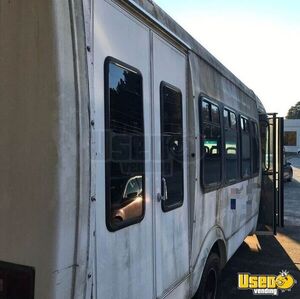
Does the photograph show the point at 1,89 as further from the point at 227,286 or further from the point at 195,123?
the point at 227,286

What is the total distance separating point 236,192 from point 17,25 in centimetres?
418

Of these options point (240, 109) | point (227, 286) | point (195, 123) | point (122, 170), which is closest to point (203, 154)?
point (195, 123)

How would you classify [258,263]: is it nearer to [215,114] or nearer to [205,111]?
[215,114]

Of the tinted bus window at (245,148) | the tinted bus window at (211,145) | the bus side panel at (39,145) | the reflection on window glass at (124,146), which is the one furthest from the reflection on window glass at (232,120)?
the bus side panel at (39,145)

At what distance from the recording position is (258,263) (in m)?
7.27

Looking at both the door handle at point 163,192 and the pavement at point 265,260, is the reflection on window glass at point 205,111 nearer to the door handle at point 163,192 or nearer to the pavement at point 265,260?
the door handle at point 163,192

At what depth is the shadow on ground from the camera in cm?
580

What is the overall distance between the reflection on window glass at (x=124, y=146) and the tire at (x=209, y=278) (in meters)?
1.65

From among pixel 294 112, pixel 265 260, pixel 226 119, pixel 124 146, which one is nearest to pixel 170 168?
pixel 124 146

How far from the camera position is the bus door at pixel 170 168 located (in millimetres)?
3086

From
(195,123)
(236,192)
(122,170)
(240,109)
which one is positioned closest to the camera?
(122,170)

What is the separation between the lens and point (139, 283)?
277 cm

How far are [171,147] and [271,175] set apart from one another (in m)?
5.15

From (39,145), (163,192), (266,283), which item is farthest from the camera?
(266,283)
